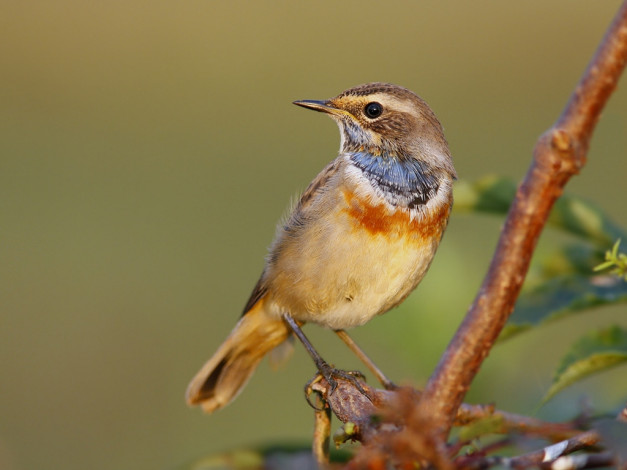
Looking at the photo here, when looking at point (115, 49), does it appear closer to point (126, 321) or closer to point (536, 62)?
point (536, 62)

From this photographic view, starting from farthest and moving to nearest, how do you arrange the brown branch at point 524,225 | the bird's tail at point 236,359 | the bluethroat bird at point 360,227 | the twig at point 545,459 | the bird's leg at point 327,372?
the bird's tail at point 236,359, the bluethroat bird at point 360,227, the bird's leg at point 327,372, the twig at point 545,459, the brown branch at point 524,225

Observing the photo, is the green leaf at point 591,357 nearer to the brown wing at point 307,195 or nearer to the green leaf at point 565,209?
the green leaf at point 565,209

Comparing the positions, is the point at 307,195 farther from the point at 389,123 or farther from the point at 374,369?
the point at 374,369

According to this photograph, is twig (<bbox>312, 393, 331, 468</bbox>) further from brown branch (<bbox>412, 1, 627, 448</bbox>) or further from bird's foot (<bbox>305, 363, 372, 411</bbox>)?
brown branch (<bbox>412, 1, 627, 448</bbox>)

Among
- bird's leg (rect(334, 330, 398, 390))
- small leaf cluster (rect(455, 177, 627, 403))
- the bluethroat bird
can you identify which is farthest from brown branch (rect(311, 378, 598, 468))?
bird's leg (rect(334, 330, 398, 390))

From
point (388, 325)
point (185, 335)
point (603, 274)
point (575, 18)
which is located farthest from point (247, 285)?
point (575, 18)

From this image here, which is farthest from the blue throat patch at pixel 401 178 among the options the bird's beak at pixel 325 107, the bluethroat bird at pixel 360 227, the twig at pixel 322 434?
the twig at pixel 322 434
